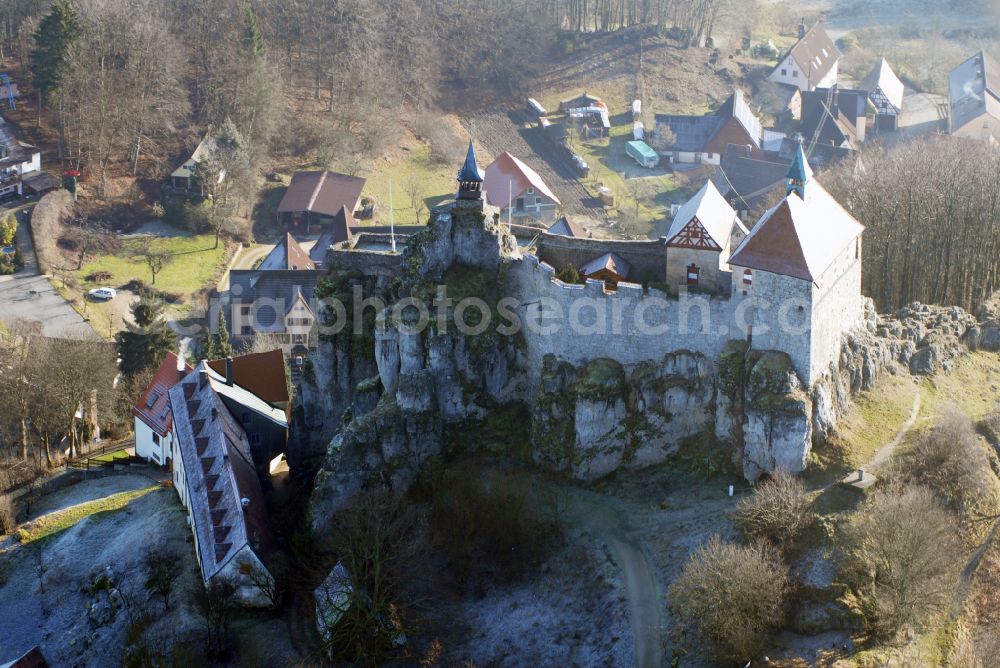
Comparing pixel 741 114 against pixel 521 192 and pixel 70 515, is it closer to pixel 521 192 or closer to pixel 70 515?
pixel 521 192

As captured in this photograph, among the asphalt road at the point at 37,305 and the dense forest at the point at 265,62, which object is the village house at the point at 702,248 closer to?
the asphalt road at the point at 37,305

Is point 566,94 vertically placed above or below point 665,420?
above

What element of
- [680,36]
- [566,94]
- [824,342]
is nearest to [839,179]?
[824,342]

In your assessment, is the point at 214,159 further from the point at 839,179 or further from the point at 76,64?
the point at 839,179

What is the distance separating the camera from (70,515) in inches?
2697

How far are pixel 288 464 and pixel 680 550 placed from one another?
23437 mm

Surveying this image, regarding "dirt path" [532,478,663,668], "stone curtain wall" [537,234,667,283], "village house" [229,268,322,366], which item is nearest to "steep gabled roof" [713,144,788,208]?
"village house" [229,268,322,366]

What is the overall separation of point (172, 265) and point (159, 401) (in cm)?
2652

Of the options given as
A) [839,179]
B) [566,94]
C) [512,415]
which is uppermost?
[566,94]

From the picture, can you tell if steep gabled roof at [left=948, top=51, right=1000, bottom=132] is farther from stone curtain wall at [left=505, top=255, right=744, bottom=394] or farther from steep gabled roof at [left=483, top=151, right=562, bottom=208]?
stone curtain wall at [left=505, top=255, right=744, bottom=394]

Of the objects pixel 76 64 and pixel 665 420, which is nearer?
pixel 665 420

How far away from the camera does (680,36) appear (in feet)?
458

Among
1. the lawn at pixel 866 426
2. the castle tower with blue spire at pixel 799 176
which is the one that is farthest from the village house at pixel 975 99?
the castle tower with blue spire at pixel 799 176

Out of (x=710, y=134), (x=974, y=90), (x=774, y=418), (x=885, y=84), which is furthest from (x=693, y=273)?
(x=885, y=84)
